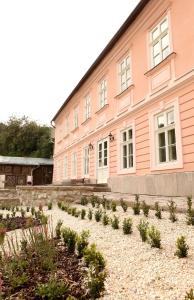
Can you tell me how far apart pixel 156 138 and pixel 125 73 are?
12.7ft

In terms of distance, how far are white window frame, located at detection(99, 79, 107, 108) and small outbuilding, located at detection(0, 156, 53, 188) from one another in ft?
54.4

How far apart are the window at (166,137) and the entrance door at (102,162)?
398 cm

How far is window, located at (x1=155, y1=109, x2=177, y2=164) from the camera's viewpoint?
7.90 m

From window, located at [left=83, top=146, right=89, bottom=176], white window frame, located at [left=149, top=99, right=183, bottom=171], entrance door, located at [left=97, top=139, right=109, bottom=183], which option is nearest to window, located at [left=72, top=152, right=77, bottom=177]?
window, located at [left=83, top=146, right=89, bottom=176]

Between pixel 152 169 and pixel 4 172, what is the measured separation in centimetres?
2278

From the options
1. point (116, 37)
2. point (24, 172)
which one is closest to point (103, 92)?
point (116, 37)

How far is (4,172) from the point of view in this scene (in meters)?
27.9

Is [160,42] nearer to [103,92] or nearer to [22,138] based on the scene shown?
[103,92]

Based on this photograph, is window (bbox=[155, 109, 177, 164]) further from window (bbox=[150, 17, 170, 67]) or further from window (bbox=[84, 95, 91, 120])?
window (bbox=[84, 95, 91, 120])

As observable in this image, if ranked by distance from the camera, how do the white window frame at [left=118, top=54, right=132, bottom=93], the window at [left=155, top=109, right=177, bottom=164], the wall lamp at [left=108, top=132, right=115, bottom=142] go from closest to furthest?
the window at [left=155, top=109, right=177, bottom=164]
the white window frame at [left=118, top=54, right=132, bottom=93]
the wall lamp at [left=108, top=132, right=115, bottom=142]

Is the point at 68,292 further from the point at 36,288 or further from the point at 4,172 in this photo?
the point at 4,172

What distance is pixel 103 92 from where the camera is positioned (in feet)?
43.4

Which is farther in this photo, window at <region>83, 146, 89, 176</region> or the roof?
window at <region>83, 146, 89, 176</region>

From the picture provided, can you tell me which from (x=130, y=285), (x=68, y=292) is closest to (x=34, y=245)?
(x=68, y=292)
